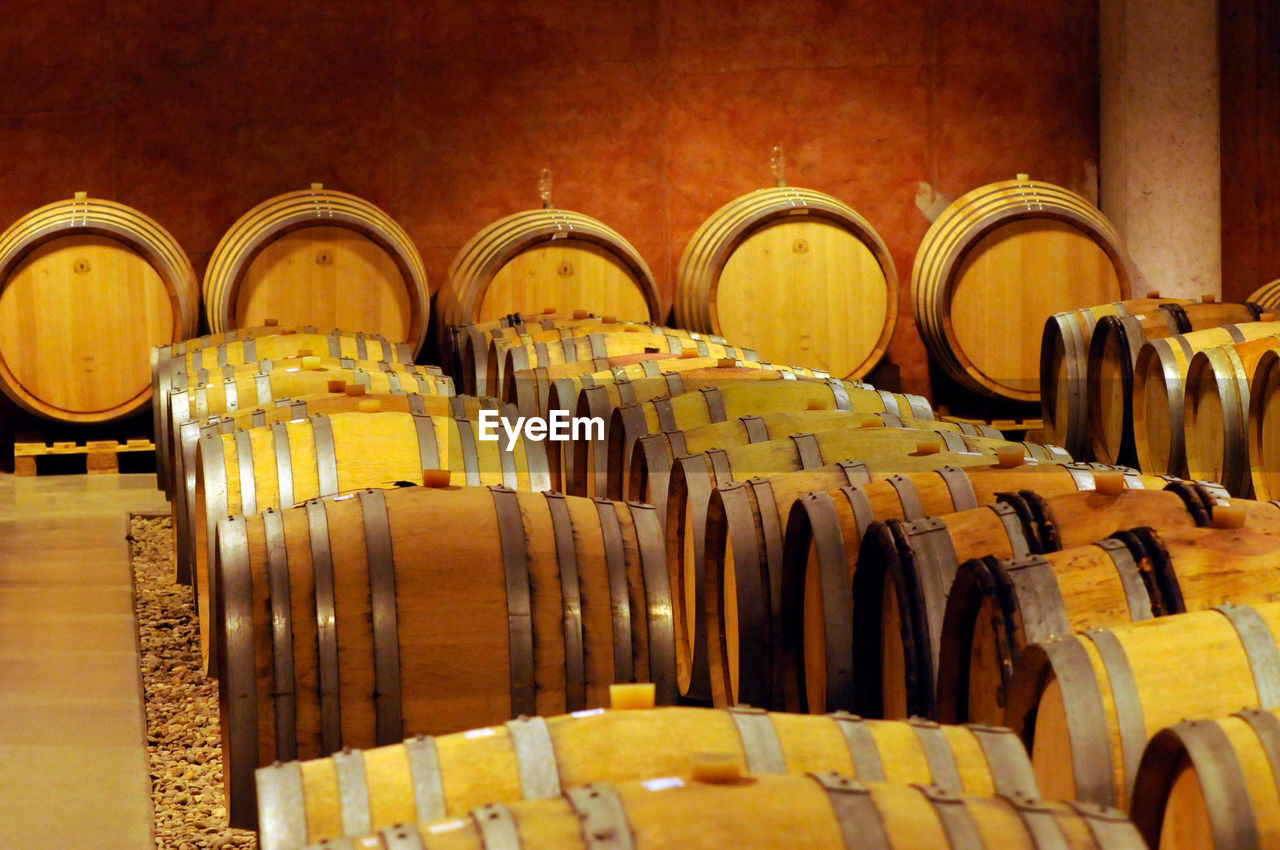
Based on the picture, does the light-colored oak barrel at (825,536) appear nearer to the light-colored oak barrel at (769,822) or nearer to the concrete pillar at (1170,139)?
the light-colored oak barrel at (769,822)

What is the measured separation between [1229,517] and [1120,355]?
406 centimetres

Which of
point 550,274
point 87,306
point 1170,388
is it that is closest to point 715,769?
point 1170,388

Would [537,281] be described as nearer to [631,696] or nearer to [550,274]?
[550,274]

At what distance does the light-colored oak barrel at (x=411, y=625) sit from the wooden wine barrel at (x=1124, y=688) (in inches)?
36.7

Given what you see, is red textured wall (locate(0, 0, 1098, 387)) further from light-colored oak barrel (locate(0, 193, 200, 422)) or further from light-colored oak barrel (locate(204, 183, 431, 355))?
light-colored oak barrel (locate(204, 183, 431, 355))

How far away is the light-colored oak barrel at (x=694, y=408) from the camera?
4.57 metres

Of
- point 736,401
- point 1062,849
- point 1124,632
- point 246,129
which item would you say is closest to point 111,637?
point 736,401

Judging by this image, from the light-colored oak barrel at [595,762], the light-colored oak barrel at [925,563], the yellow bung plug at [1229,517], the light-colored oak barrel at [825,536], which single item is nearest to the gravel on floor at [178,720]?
the light-colored oak barrel at [825,536]

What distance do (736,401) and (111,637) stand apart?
7.23 ft

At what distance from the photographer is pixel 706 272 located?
27.6 ft

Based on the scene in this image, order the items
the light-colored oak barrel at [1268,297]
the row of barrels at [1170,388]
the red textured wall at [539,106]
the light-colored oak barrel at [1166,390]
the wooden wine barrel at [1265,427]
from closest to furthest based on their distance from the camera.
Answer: the wooden wine barrel at [1265,427] < the row of barrels at [1170,388] < the light-colored oak barrel at [1166,390] < the light-colored oak barrel at [1268,297] < the red textured wall at [539,106]

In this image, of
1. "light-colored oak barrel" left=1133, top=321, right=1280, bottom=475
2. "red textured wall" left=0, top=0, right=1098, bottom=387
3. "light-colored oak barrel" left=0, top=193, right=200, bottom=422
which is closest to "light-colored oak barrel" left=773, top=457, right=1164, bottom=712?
"light-colored oak barrel" left=1133, top=321, right=1280, bottom=475

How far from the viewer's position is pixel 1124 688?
2.05 meters

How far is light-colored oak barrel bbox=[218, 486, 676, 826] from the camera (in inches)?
107
